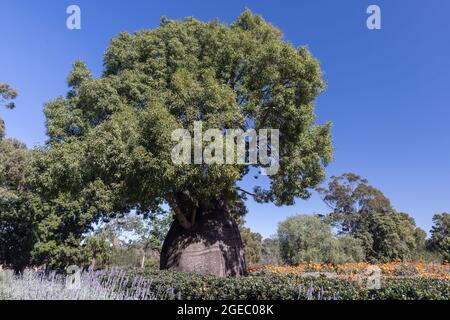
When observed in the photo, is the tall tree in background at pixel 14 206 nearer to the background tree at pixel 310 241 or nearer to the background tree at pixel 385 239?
the background tree at pixel 310 241

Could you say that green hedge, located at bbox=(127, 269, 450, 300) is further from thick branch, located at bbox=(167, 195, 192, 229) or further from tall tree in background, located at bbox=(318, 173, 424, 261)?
tall tree in background, located at bbox=(318, 173, 424, 261)

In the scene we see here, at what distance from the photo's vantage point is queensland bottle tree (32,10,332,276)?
9.88 metres

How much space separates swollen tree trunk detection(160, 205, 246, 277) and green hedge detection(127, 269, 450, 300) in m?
4.07

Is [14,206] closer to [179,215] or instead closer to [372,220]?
[179,215]

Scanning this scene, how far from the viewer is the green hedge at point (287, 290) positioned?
5688mm

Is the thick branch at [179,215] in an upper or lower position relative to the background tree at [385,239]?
upper

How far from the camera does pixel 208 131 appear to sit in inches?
371

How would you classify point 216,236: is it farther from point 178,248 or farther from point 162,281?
point 162,281

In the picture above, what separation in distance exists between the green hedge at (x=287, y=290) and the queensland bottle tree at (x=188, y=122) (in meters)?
3.07
